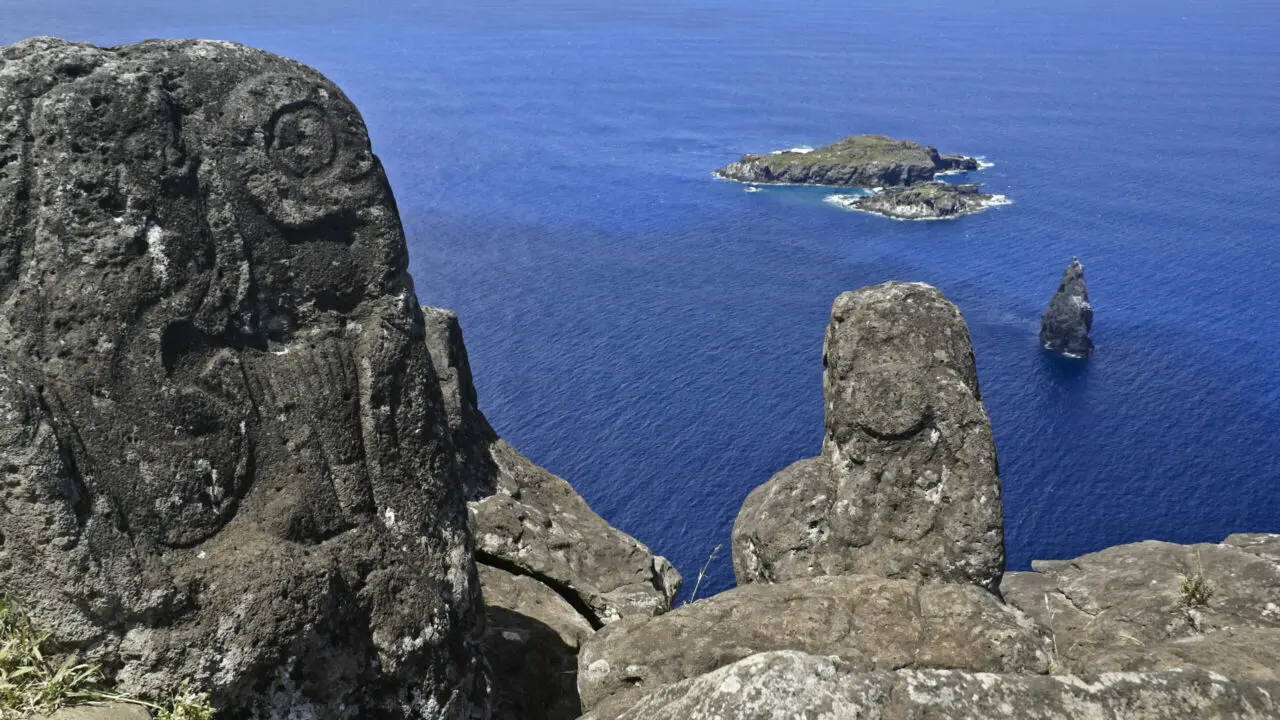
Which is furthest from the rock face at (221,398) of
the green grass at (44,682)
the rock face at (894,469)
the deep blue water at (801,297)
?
the deep blue water at (801,297)

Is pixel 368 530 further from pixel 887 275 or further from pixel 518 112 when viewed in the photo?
pixel 518 112

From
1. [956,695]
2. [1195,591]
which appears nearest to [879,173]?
[1195,591]

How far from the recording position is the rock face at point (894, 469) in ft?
44.6

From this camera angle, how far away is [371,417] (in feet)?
34.4

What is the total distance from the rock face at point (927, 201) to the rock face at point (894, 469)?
436 ft

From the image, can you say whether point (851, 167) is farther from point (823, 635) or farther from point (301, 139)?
point (301, 139)

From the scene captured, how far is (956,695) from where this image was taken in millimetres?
7777

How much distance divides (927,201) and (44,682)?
145 metres

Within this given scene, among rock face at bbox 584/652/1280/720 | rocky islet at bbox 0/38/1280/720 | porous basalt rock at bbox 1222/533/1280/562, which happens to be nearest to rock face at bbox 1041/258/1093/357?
porous basalt rock at bbox 1222/533/1280/562

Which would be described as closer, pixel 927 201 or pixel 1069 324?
pixel 1069 324

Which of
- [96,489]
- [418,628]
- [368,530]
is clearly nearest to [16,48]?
[96,489]

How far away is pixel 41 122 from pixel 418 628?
544 centimetres

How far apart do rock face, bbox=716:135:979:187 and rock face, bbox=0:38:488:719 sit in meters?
150

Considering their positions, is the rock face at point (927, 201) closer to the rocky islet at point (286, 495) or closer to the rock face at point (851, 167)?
the rock face at point (851, 167)
